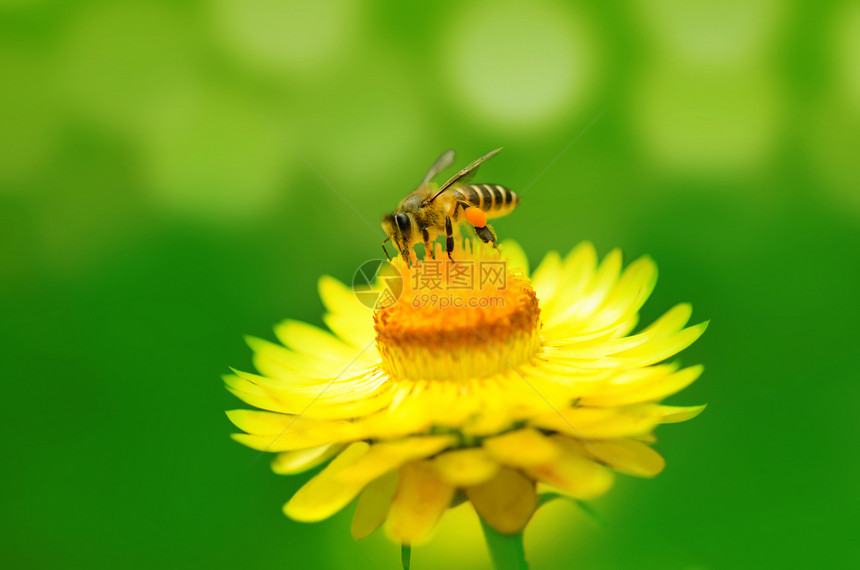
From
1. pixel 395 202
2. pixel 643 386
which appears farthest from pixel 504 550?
pixel 395 202

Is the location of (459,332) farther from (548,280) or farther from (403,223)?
(548,280)

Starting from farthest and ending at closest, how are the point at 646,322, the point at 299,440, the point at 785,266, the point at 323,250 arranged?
the point at 323,250 → the point at 785,266 → the point at 646,322 → the point at 299,440

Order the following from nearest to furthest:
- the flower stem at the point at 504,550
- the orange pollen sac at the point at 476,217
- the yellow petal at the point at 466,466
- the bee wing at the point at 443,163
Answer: the yellow petal at the point at 466,466 < the flower stem at the point at 504,550 < the orange pollen sac at the point at 476,217 < the bee wing at the point at 443,163

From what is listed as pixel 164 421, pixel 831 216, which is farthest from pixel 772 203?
pixel 164 421

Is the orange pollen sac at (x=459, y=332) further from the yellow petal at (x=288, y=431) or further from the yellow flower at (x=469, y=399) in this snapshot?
the yellow petal at (x=288, y=431)

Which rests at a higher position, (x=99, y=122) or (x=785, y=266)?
(x=99, y=122)

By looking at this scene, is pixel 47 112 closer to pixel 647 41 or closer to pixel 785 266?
pixel 647 41

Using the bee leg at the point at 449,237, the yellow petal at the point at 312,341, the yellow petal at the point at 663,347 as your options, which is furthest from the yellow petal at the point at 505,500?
the yellow petal at the point at 312,341
